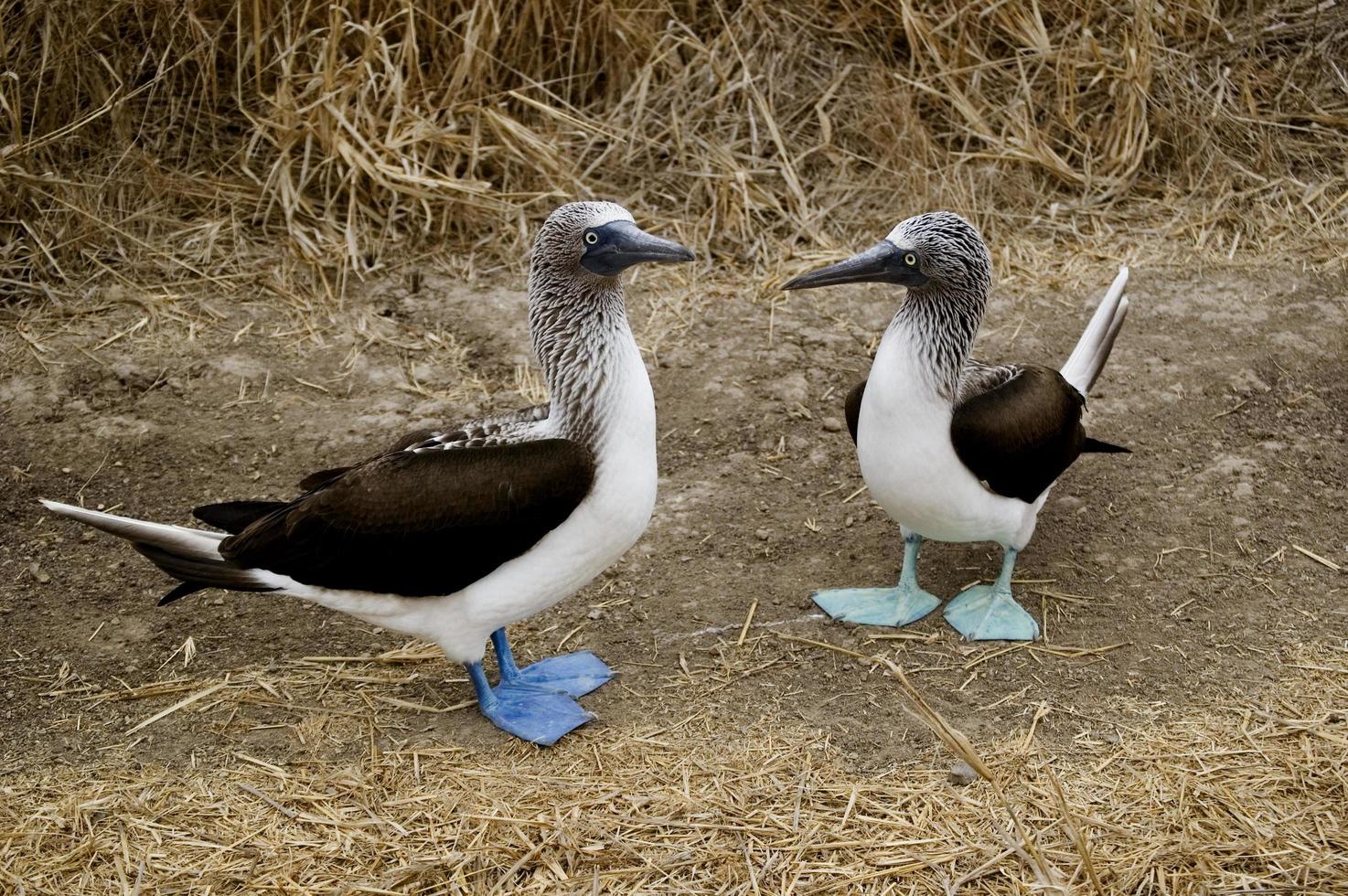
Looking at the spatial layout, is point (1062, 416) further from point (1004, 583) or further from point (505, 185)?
point (505, 185)

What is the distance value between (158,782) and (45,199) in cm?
364

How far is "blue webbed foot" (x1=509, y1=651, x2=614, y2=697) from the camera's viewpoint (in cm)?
394

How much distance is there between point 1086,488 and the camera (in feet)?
16.1

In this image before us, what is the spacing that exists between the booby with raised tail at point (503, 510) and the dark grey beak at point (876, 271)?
22.3 inches

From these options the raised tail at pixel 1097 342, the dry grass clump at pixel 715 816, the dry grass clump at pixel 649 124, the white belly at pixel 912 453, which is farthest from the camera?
the dry grass clump at pixel 649 124

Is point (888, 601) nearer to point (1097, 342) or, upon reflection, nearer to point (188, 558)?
point (1097, 342)

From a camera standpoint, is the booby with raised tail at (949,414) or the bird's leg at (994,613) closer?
the booby with raised tail at (949,414)

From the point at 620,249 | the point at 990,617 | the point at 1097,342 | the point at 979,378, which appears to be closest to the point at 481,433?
the point at 620,249

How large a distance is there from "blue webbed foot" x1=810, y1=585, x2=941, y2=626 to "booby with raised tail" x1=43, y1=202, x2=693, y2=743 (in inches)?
37.1

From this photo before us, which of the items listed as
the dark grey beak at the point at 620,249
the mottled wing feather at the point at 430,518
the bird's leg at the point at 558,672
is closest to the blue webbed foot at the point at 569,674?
the bird's leg at the point at 558,672

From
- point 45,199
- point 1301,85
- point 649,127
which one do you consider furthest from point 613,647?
point 1301,85

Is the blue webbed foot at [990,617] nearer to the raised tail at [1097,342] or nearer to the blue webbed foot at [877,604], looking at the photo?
the blue webbed foot at [877,604]

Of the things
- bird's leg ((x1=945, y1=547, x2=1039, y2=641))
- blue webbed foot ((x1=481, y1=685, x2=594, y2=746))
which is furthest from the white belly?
blue webbed foot ((x1=481, y1=685, x2=594, y2=746))

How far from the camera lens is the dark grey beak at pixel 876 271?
3.90 meters
